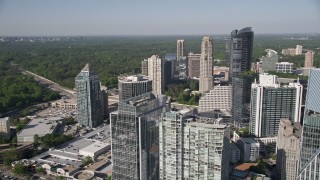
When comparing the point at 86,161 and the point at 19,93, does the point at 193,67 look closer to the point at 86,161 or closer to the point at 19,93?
the point at 19,93

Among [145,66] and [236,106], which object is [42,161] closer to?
[236,106]

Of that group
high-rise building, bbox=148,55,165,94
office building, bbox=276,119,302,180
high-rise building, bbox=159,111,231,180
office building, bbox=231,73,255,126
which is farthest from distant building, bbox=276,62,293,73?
high-rise building, bbox=159,111,231,180

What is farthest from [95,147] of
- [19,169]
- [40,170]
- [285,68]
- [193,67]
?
[193,67]

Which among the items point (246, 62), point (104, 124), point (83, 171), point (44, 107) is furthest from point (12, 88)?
point (246, 62)

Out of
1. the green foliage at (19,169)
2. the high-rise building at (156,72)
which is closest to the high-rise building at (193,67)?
the high-rise building at (156,72)

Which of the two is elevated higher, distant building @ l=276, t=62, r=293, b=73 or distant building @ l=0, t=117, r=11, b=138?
distant building @ l=276, t=62, r=293, b=73

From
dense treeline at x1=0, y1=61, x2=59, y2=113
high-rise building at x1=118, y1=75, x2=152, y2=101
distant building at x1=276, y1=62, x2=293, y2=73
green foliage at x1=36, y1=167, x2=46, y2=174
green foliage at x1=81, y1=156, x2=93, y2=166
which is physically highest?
distant building at x1=276, y1=62, x2=293, y2=73

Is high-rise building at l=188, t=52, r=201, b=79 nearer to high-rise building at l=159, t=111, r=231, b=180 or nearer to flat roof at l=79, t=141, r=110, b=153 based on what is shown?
flat roof at l=79, t=141, r=110, b=153

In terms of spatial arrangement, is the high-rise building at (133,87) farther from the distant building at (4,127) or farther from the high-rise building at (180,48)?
the high-rise building at (180,48)
